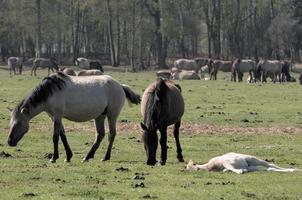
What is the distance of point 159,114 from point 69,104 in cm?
210

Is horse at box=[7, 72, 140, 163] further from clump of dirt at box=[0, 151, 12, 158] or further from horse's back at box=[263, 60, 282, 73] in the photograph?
horse's back at box=[263, 60, 282, 73]

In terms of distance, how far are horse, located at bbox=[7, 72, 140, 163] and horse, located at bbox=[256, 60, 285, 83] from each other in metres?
42.0

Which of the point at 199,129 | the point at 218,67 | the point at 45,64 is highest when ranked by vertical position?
the point at 45,64

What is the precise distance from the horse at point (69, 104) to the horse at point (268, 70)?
1652 inches

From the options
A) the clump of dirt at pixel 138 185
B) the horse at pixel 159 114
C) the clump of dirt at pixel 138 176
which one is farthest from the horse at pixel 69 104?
the clump of dirt at pixel 138 185

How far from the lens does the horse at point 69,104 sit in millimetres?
15750

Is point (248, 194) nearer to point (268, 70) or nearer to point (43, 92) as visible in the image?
point (43, 92)

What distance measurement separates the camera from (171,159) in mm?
17000

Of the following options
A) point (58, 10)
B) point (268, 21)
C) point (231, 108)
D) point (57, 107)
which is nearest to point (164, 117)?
point (57, 107)

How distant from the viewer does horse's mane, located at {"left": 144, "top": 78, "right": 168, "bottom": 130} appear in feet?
49.9

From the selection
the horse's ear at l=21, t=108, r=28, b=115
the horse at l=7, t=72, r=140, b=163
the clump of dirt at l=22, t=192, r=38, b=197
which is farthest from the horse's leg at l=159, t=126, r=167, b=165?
the clump of dirt at l=22, t=192, r=38, b=197

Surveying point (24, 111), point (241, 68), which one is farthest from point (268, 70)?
point (24, 111)

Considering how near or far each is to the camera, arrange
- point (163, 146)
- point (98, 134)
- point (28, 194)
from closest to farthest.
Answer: point (28, 194) → point (163, 146) → point (98, 134)

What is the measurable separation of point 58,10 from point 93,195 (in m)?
81.1
